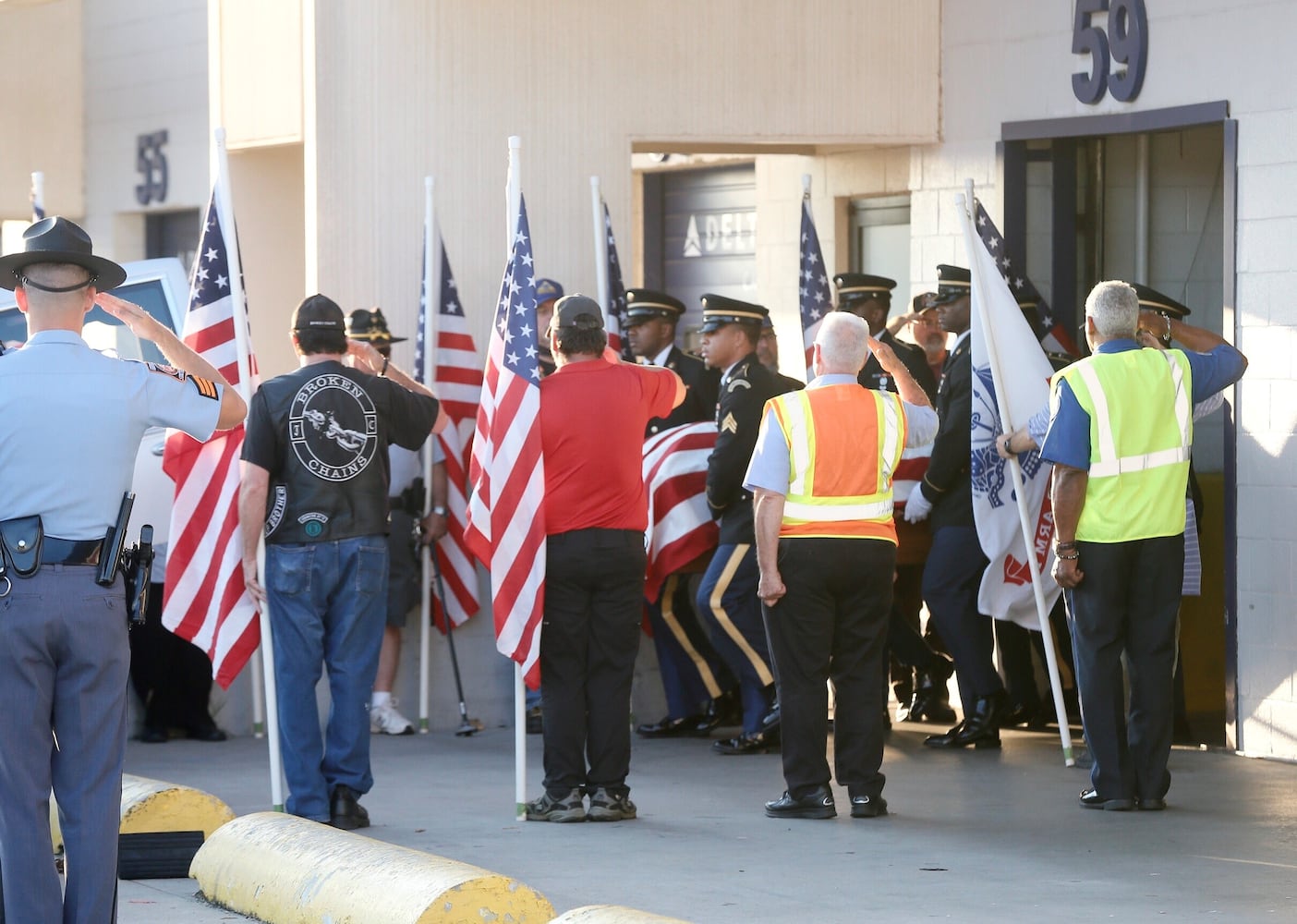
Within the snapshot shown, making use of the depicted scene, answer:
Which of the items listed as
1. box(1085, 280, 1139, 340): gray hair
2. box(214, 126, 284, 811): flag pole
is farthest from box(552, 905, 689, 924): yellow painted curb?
box(1085, 280, 1139, 340): gray hair

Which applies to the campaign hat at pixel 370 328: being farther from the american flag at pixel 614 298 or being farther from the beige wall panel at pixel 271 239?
the beige wall panel at pixel 271 239

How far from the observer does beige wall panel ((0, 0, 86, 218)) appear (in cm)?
1973

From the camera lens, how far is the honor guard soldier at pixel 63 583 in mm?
5723

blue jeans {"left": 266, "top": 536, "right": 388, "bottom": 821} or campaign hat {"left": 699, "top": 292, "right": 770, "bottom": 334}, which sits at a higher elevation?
campaign hat {"left": 699, "top": 292, "right": 770, "bottom": 334}

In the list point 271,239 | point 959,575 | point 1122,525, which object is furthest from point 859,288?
point 271,239

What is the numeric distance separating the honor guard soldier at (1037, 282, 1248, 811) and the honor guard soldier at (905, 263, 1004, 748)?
5.73ft

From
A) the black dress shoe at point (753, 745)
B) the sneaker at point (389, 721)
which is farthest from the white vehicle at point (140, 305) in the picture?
the black dress shoe at point (753, 745)

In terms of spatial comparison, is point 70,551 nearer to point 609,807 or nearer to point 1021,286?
point 609,807

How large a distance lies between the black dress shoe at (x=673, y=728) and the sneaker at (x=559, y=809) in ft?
8.62

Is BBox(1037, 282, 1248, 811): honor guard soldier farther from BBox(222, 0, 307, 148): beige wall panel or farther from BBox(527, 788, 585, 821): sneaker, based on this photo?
BBox(222, 0, 307, 148): beige wall panel

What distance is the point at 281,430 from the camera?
827cm

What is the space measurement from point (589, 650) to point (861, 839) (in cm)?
130

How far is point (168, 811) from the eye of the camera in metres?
7.61

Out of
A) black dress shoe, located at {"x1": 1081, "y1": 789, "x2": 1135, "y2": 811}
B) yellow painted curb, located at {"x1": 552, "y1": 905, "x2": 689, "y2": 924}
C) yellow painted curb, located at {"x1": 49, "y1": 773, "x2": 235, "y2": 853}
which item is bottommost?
black dress shoe, located at {"x1": 1081, "y1": 789, "x2": 1135, "y2": 811}
